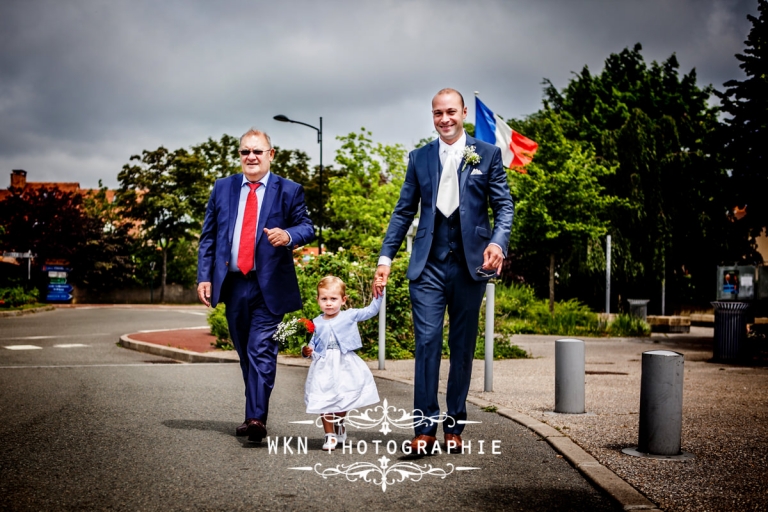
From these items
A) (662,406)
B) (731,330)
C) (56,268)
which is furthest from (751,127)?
(56,268)

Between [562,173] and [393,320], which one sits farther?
[562,173]

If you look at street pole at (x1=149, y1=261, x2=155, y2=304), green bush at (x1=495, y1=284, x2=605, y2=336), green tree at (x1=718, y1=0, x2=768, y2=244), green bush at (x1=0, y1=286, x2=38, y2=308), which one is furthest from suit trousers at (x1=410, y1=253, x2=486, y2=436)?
street pole at (x1=149, y1=261, x2=155, y2=304)

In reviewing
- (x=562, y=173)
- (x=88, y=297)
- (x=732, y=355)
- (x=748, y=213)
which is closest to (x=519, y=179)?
(x=562, y=173)

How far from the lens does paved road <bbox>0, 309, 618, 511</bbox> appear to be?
3801mm

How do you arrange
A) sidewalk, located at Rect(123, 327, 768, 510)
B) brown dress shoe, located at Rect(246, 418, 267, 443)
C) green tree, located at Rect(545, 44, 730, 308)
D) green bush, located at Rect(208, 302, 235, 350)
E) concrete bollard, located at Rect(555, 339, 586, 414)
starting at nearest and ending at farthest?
1. sidewalk, located at Rect(123, 327, 768, 510)
2. brown dress shoe, located at Rect(246, 418, 267, 443)
3. concrete bollard, located at Rect(555, 339, 586, 414)
4. green bush, located at Rect(208, 302, 235, 350)
5. green tree, located at Rect(545, 44, 730, 308)

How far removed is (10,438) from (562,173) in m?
22.9

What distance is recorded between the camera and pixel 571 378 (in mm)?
6688

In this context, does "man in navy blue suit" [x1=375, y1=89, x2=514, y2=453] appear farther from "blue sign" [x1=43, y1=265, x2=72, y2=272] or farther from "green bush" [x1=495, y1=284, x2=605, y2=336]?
"blue sign" [x1=43, y1=265, x2=72, y2=272]

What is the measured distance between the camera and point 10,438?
17.3ft

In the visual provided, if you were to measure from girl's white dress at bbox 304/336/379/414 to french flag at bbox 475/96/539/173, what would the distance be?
7.14 metres

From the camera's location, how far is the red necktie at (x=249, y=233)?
17.4ft

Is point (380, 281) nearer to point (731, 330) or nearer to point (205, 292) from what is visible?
point (205, 292)

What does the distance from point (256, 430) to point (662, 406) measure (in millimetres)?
2546

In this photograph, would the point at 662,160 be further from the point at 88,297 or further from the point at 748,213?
the point at 88,297
